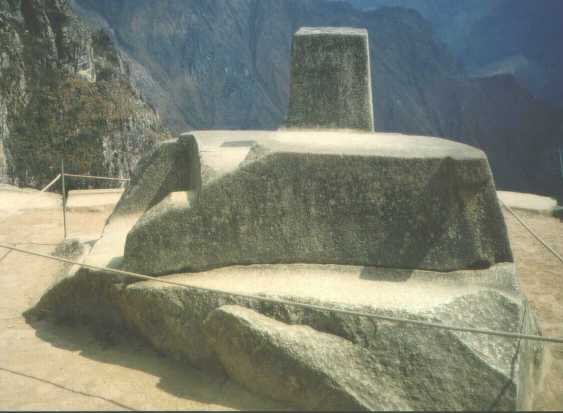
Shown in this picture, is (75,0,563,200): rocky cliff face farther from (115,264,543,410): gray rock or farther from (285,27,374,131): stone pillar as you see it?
(115,264,543,410): gray rock

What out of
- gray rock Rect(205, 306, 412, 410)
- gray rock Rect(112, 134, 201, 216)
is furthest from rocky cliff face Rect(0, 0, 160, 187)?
gray rock Rect(205, 306, 412, 410)

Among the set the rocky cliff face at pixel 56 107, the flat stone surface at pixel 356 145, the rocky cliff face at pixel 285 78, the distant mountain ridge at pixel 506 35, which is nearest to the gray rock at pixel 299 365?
the flat stone surface at pixel 356 145

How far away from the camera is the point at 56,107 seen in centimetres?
2603

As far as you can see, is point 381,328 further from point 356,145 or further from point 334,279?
point 356,145

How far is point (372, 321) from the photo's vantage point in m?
4.02

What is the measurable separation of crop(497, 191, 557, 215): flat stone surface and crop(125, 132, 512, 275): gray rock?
6.09 metres

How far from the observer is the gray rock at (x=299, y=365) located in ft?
12.4

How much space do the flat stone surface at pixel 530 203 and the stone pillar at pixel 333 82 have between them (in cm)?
507

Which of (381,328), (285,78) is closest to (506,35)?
(285,78)

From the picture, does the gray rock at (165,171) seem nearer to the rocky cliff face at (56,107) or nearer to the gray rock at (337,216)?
the gray rock at (337,216)

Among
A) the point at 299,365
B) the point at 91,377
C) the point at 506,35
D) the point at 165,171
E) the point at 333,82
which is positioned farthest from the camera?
the point at 506,35

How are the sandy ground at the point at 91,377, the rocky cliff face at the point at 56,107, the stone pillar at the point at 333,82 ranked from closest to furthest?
the sandy ground at the point at 91,377
the stone pillar at the point at 333,82
the rocky cliff face at the point at 56,107

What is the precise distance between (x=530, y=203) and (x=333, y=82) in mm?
6099

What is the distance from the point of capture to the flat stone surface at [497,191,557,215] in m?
10.0
